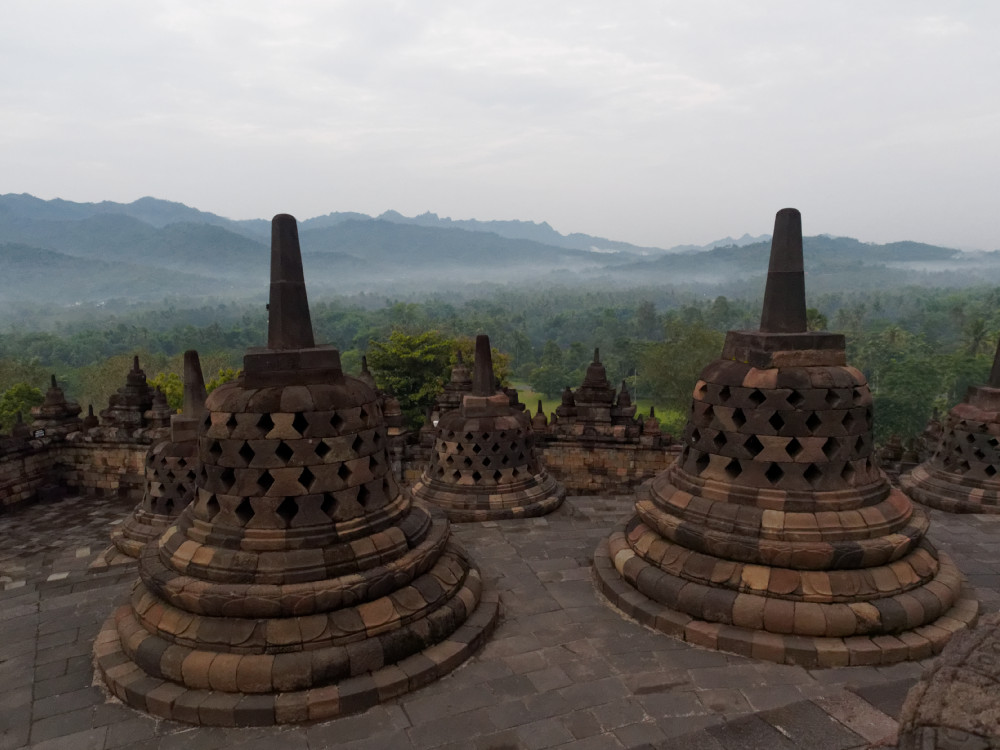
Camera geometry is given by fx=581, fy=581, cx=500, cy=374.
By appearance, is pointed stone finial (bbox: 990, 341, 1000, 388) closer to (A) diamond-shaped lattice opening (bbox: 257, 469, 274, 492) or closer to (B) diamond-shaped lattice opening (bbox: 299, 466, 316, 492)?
(B) diamond-shaped lattice opening (bbox: 299, 466, 316, 492)

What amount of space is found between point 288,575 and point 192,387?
467 centimetres

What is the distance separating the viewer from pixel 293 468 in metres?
5.29

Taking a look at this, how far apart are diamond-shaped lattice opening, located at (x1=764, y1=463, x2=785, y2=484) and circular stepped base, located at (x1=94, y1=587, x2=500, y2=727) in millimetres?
3457

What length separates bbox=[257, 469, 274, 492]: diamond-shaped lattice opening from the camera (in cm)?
531

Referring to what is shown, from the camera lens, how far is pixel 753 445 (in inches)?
235

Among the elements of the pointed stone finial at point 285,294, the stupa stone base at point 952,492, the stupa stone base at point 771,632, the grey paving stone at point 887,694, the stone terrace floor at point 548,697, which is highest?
the pointed stone finial at point 285,294

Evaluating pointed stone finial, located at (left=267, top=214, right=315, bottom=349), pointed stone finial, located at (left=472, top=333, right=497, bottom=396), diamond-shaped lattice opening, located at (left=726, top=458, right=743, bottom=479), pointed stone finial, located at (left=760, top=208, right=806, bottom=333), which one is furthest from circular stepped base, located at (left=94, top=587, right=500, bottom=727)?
pointed stone finial, located at (left=472, top=333, right=497, bottom=396)

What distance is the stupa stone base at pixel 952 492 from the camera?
965 centimetres

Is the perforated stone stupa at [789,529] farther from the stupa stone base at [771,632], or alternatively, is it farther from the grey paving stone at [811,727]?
the grey paving stone at [811,727]

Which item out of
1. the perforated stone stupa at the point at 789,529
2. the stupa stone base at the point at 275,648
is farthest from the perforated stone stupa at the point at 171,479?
the perforated stone stupa at the point at 789,529

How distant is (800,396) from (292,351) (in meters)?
4.98

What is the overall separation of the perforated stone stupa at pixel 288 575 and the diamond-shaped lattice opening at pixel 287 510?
1 cm

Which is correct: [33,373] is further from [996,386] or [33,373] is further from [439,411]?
[996,386]

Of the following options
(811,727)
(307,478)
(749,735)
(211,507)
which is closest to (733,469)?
(811,727)
